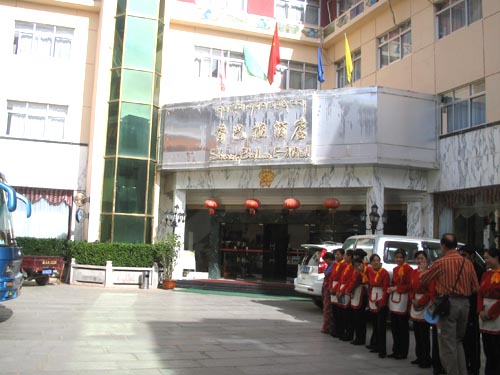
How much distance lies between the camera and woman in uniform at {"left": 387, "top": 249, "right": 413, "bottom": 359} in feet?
25.1

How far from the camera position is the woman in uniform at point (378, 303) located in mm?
7863

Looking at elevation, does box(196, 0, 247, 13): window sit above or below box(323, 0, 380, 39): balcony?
above

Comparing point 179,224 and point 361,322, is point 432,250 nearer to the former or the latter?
point 361,322

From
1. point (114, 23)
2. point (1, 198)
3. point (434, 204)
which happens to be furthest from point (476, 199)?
point (114, 23)

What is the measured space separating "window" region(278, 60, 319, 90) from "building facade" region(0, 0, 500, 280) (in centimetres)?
6

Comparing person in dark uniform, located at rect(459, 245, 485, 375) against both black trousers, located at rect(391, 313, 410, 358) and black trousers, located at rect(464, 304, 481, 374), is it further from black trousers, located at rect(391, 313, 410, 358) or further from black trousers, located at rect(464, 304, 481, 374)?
black trousers, located at rect(391, 313, 410, 358)

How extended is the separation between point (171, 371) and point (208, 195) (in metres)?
13.0

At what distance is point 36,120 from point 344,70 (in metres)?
12.4

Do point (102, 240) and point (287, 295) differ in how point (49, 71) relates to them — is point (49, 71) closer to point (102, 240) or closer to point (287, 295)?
point (102, 240)

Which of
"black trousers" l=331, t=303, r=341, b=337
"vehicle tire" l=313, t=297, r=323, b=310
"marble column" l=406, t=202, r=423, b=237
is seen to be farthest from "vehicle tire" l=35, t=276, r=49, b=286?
"marble column" l=406, t=202, r=423, b=237

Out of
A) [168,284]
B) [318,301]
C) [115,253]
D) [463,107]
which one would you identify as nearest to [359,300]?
[318,301]

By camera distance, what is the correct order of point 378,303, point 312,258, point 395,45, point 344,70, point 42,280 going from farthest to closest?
point 344,70 < point 395,45 < point 42,280 < point 312,258 < point 378,303

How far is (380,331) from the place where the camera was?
7.92 m

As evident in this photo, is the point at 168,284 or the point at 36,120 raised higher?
the point at 36,120
